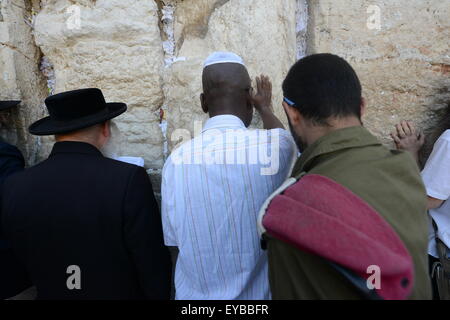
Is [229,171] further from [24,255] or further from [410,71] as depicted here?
[410,71]

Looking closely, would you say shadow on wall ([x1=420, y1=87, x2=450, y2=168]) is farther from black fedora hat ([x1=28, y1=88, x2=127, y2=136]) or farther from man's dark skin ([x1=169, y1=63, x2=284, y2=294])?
black fedora hat ([x1=28, y1=88, x2=127, y2=136])

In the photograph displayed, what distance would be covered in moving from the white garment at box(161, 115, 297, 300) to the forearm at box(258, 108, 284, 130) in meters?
0.28

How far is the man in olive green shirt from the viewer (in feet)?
Answer: 3.07

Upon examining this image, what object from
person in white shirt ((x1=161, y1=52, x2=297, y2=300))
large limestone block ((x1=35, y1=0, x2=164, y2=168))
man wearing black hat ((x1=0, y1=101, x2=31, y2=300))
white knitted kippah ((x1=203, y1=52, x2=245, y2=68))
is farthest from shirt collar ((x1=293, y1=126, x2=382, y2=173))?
man wearing black hat ((x1=0, y1=101, x2=31, y2=300))

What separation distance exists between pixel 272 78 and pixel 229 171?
0.80 metres

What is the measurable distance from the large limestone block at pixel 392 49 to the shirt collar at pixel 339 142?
3.15ft

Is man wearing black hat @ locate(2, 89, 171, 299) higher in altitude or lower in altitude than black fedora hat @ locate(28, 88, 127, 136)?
lower

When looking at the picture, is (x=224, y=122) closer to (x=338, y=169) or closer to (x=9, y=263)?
(x=338, y=169)

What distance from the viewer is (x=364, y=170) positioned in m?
0.99

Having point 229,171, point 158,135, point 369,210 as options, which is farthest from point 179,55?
point 369,210

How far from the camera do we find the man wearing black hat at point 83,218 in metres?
1.40

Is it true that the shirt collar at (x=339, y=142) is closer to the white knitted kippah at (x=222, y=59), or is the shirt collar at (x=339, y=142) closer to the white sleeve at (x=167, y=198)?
the white sleeve at (x=167, y=198)

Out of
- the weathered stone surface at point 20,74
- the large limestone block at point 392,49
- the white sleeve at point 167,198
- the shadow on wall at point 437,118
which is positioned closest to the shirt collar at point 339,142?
the white sleeve at point 167,198

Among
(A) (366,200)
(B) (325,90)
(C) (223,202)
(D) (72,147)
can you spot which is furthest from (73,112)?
(A) (366,200)
